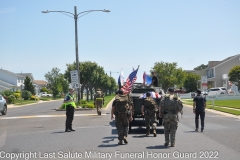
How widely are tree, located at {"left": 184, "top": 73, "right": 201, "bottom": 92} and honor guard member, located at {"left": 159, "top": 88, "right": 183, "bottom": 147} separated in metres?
78.0

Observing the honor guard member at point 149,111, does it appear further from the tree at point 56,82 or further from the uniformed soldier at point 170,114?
the tree at point 56,82

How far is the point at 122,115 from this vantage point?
1345 cm

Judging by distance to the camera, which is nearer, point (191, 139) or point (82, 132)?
point (191, 139)

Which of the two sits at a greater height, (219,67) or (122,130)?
(219,67)

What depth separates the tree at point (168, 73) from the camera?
77250 millimetres

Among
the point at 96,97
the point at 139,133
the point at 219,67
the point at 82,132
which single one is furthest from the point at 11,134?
the point at 219,67

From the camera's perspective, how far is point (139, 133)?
1670cm

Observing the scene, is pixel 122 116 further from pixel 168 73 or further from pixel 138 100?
pixel 168 73

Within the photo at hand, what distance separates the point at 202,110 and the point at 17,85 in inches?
3660

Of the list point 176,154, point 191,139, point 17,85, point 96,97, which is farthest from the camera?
point 17,85

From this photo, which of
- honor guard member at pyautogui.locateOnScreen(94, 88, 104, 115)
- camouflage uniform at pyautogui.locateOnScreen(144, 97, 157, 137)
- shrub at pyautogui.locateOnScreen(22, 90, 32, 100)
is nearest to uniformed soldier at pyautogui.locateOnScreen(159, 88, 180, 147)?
camouflage uniform at pyautogui.locateOnScreen(144, 97, 157, 137)

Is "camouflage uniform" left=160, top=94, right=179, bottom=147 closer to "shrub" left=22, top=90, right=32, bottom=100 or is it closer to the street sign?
the street sign

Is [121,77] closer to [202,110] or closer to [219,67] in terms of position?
[202,110]

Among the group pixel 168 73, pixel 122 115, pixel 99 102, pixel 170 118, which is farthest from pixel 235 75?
pixel 170 118
